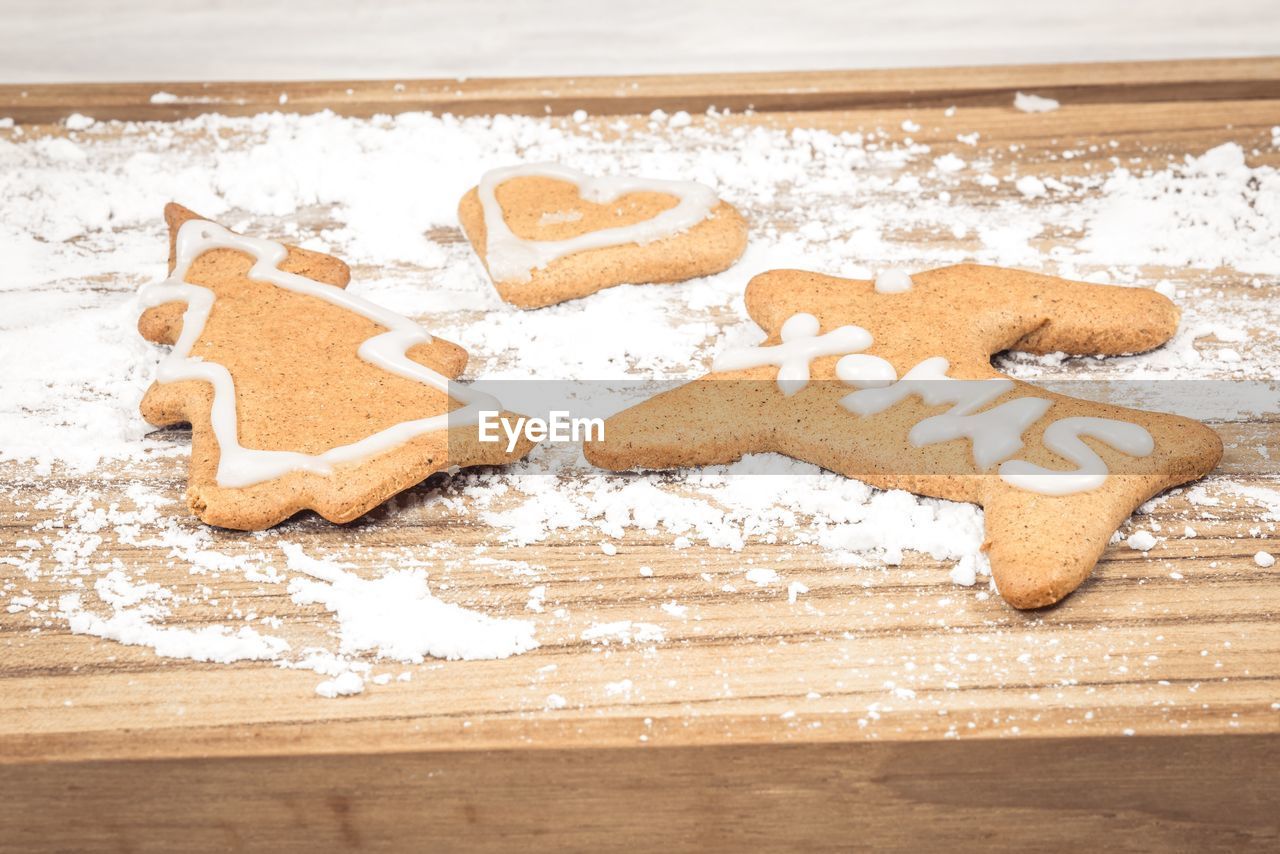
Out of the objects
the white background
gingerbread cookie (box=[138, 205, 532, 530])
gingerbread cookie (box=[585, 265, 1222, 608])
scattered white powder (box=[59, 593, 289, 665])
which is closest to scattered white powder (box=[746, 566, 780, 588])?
gingerbread cookie (box=[585, 265, 1222, 608])

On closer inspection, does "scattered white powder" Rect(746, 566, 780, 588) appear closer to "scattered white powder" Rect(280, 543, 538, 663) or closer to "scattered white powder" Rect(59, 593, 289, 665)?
"scattered white powder" Rect(280, 543, 538, 663)

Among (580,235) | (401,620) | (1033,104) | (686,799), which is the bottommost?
(686,799)

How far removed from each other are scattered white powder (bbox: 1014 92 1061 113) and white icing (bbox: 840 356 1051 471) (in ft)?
2.16

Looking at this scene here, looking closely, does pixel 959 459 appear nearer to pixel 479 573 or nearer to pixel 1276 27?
pixel 479 573

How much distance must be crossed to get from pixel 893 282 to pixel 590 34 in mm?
940

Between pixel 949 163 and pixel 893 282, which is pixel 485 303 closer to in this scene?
pixel 893 282

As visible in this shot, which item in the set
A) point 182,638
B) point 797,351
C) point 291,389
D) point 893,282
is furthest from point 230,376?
point 893,282

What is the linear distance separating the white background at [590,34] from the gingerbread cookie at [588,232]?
0.56m

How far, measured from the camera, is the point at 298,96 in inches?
66.2

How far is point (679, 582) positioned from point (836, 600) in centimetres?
12

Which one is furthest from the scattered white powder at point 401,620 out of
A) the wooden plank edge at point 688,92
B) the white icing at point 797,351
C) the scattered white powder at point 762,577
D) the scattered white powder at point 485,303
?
the wooden plank edge at point 688,92

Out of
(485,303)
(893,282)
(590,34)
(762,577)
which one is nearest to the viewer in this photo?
(762,577)

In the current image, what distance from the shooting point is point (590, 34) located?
197 centimetres

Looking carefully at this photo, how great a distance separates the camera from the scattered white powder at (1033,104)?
1.64m
